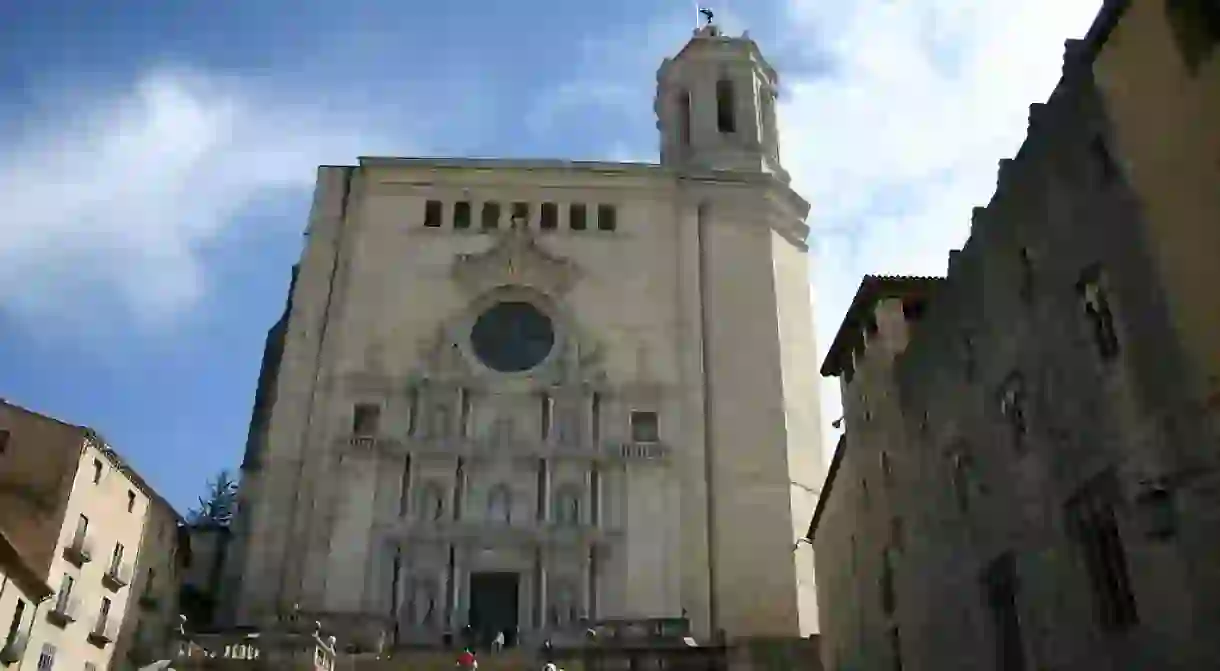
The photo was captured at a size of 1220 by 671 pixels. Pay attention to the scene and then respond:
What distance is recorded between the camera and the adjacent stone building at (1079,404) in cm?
1141

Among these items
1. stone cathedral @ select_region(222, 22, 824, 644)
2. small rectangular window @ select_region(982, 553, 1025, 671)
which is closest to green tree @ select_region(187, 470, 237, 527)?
stone cathedral @ select_region(222, 22, 824, 644)

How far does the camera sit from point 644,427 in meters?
35.1

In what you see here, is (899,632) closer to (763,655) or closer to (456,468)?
(763,655)

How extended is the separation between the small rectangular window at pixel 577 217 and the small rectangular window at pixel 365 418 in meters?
9.89

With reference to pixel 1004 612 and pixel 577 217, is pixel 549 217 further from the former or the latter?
pixel 1004 612

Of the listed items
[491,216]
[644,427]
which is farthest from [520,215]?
[644,427]

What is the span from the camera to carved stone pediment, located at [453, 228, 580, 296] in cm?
3725

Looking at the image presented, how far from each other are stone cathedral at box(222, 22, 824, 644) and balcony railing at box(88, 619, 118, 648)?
11.2ft

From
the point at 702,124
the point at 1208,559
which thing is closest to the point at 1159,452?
the point at 1208,559

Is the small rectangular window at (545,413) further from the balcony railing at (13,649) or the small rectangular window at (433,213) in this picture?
the balcony railing at (13,649)

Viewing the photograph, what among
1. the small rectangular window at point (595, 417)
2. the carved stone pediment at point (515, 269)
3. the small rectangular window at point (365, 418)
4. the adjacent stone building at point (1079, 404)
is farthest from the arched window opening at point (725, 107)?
the adjacent stone building at point (1079, 404)

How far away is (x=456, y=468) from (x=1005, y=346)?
20.8 meters

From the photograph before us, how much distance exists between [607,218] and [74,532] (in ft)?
68.1

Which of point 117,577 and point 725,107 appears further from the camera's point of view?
point 725,107
